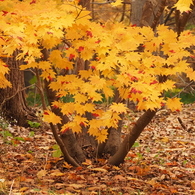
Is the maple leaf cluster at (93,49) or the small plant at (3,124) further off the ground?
the maple leaf cluster at (93,49)

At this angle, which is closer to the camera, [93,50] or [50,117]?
[93,50]

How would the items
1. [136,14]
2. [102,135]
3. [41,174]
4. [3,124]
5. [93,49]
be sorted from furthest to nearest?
1. [136,14]
2. [3,124]
3. [102,135]
4. [41,174]
5. [93,49]

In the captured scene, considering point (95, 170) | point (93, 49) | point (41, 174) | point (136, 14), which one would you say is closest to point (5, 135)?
point (41, 174)

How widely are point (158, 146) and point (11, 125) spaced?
3306 mm

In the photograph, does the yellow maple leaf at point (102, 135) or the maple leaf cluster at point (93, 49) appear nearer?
the maple leaf cluster at point (93, 49)

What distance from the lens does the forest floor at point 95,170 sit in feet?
14.4

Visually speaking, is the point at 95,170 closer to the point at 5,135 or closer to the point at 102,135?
the point at 102,135

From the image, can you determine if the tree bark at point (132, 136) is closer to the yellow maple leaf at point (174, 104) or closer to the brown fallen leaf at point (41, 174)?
the yellow maple leaf at point (174, 104)

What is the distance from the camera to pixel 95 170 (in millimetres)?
5320

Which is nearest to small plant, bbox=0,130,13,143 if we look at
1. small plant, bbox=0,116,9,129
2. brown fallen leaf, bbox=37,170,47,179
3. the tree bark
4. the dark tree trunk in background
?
small plant, bbox=0,116,9,129

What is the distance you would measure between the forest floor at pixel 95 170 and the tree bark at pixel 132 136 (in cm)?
14

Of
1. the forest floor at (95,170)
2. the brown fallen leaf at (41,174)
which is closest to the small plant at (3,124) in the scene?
the forest floor at (95,170)

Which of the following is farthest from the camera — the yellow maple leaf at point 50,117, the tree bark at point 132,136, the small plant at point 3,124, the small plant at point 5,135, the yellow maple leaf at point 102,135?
the small plant at point 3,124

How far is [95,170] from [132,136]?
0.75 metres
